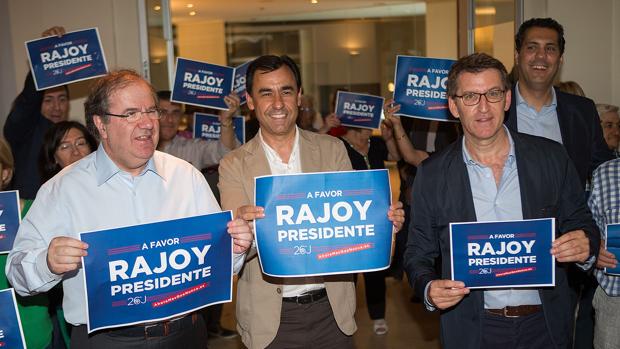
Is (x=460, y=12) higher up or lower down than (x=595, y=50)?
higher up

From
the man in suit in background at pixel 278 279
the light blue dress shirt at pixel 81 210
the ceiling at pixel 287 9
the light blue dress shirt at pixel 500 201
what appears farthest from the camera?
the ceiling at pixel 287 9

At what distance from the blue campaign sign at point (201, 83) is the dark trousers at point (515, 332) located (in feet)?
10.4

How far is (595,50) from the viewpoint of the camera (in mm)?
5883

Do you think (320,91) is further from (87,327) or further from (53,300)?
(87,327)

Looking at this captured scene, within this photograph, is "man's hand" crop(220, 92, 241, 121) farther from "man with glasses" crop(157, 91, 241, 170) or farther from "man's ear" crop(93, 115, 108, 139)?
"man's ear" crop(93, 115, 108, 139)

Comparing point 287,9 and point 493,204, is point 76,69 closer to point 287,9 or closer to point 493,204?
point 493,204

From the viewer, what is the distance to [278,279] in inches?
100

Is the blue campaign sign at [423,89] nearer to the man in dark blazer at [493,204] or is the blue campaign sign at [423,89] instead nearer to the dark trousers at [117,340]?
the man in dark blazer at [493,204]

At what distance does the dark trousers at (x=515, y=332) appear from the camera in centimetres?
226

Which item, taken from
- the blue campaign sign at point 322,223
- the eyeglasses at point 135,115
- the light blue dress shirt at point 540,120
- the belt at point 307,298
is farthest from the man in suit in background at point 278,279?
the light blue dress shirt at point 540,120

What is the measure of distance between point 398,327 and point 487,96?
10.7 feet

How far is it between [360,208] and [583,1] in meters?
4.48

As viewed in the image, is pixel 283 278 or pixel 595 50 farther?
pixel 595 50

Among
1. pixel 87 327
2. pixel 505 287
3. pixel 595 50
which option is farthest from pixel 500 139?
→ pixel 595 50
